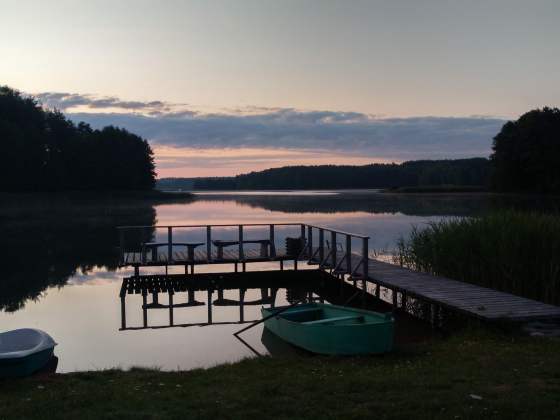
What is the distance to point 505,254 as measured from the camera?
555 inches

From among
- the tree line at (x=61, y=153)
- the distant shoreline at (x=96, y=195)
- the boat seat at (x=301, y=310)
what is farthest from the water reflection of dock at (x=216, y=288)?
the tree line at (x=61, y=153)

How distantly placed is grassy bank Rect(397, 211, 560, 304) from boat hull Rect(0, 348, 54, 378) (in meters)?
10.1

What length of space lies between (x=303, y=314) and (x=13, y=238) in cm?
2721

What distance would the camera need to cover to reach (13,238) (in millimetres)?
34219

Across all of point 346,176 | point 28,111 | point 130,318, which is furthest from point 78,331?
point 346,176

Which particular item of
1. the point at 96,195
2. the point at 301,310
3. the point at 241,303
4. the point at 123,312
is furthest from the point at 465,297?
the point at 96,195

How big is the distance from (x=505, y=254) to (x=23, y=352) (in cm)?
1058

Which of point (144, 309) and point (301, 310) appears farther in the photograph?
point (144, 309)

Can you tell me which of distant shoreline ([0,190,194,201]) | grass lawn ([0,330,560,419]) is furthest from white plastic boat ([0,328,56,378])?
distant shoreline ([0,190,194,201])

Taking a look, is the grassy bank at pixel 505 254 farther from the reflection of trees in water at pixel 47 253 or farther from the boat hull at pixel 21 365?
the reflection of trees in water at pixel 47 253

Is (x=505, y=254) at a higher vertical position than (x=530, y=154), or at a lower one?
lower

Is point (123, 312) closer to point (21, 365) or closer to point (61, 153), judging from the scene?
point (21, 365)

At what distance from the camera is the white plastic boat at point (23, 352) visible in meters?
8.29

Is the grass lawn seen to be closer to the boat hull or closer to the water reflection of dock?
the boat hull
